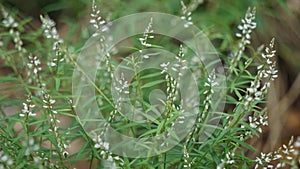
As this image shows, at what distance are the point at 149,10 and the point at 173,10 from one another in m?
0.17

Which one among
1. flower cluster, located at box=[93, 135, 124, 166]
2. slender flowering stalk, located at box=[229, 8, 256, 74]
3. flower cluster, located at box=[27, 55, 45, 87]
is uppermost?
slender flowering stalk, located at box=[229, 8, 256, 74]

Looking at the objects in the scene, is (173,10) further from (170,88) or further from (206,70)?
(170,88)

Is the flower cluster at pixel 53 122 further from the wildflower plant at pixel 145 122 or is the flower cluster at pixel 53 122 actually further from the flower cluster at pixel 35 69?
the flower cluster at pixel 35 69

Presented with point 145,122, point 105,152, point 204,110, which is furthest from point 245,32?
point 105,152

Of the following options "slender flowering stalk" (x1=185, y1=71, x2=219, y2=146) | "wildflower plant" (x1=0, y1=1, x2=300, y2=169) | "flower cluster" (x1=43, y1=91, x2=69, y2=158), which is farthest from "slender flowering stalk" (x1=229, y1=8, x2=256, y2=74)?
"flower cluster" (x1=43, y1=91, x2=69, y2=158)

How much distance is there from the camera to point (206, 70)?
92.1 inches

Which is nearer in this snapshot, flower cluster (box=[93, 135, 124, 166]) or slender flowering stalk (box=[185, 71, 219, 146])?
flower cluster (box=[93, 135, 124, 166])

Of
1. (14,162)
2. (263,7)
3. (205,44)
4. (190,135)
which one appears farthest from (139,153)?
(263,7)

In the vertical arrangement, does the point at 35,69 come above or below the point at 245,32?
below

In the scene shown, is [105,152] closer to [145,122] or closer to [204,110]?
[145,122]

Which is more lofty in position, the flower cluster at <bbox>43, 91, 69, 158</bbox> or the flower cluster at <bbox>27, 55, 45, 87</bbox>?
the flower cluster at <bbox>27, 55, 45, 87</bbox>

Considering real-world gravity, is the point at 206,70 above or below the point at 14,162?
above

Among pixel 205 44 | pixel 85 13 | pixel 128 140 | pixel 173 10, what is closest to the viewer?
pixel 128 140

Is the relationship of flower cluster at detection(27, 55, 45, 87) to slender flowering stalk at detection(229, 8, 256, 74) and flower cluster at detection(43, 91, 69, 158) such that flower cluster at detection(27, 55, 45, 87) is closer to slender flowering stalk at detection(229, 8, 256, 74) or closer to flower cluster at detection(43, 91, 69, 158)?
flower cluster at detection(43, 91, 69, 158)
